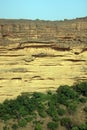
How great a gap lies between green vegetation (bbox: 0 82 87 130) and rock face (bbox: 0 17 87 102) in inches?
20.7

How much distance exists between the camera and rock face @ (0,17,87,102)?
21.4 metres

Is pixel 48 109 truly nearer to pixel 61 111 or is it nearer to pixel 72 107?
pixel 61 111

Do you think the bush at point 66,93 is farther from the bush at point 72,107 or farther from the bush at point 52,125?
the bush at point 52,125

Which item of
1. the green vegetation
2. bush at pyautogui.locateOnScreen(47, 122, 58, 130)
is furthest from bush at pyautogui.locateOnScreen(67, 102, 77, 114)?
bush at pyautogui.locateOnScreen(47, 122, 58, 130)

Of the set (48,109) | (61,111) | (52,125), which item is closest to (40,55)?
(48,109)

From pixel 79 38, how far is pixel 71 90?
328 cm

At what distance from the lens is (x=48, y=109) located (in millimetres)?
21297

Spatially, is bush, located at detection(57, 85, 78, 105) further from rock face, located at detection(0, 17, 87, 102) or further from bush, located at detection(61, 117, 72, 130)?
bush, located at detection(61, 117, 72, 130)

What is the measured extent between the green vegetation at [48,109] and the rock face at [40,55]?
20.7 inches

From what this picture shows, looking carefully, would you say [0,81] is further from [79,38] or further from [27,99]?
[79,38]

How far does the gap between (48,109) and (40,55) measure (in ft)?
10.8

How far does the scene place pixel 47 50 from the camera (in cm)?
2177

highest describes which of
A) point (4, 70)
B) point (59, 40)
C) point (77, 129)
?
point (59, 40)

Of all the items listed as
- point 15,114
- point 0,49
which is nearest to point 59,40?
point 0,49
